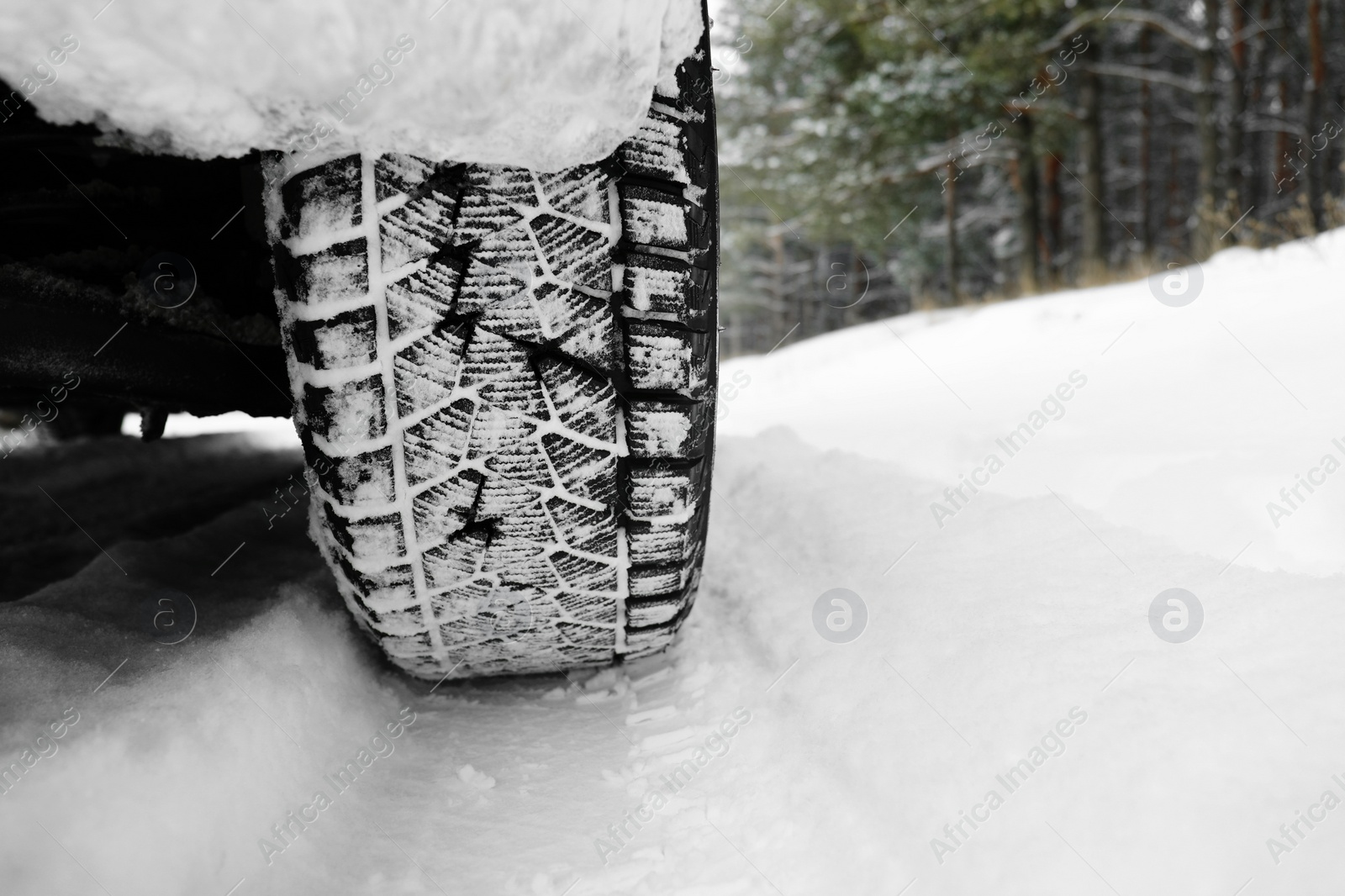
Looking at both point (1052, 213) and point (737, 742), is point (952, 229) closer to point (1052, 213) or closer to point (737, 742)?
point (1052, 213)

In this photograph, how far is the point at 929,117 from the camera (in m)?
6.49

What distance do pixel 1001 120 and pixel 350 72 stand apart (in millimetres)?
7502

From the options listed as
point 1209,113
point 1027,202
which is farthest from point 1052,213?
point 1209,113

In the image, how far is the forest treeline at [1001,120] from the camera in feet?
19.5

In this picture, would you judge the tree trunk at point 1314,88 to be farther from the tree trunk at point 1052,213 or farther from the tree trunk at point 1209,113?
the tree trunk at point 1052,213

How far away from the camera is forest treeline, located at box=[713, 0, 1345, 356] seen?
19.5ft

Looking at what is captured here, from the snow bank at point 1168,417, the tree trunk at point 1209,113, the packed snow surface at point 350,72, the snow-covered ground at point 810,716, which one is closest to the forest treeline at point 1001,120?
the tree trunk at point 1209,113

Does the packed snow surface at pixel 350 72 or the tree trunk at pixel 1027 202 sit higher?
the packed snow surface at pixel 350 72

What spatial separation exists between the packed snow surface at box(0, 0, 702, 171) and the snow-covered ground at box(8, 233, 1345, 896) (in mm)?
542

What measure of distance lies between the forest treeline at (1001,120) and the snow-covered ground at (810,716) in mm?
1440

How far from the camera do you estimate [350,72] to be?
503 millimetres

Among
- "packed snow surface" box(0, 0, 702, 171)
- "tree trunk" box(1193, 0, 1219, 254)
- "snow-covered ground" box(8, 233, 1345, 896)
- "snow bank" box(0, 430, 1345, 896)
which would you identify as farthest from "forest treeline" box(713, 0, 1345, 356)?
"packed snow surface" box(0, 0, 702, 171)

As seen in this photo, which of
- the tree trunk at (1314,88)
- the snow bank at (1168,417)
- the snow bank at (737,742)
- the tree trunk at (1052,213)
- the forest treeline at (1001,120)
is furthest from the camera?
the tree trunk at (1052,213)

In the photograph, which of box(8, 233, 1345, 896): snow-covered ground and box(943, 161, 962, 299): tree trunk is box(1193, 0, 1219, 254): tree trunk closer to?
box(943, 161, 962, 299): tree trunk
